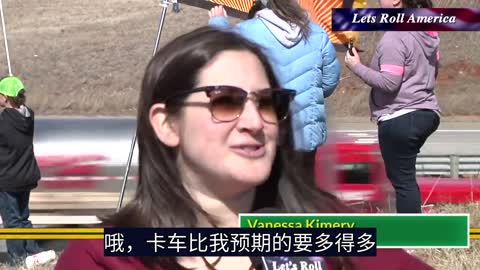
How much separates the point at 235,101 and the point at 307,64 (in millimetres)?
1961

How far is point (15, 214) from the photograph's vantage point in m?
4.48

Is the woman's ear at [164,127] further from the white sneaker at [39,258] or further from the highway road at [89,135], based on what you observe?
the highway road at [89,135]

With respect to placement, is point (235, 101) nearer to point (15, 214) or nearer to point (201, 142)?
point (201, 142)

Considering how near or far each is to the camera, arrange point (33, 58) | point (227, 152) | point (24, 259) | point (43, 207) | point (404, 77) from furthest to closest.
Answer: point (33, 58)
point (43, 207)
point (24, 259)
point (404, 77)
point (227, 152)

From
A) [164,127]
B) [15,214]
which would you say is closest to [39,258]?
[15,214]

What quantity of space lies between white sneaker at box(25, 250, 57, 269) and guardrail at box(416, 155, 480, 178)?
2.36m

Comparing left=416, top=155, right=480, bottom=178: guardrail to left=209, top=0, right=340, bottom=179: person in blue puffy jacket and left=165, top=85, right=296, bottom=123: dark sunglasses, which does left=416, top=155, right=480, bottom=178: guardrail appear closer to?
left=209, top=0, right=340, bottom=179: person in blue puffy jacket

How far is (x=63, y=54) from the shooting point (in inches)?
389

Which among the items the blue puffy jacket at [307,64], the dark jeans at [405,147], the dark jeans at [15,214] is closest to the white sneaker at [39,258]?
the dark jeans at [15,214]

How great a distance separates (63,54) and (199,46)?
28.7ft

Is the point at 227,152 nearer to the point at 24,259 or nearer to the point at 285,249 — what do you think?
the point at 285,249

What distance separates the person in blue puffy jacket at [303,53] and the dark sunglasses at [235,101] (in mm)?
1686

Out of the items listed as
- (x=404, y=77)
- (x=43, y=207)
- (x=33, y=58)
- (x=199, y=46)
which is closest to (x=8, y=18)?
(x=43, y=207)

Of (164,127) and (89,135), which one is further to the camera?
(89,135)
